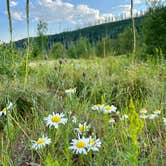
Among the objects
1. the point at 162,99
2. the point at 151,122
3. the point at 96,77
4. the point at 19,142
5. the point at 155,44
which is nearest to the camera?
the point at 19,142

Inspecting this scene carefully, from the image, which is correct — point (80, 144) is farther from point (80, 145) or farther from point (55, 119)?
point (55, 119)

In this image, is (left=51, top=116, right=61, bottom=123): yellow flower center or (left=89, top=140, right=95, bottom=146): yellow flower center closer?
(left=89, top=140, right=95, bottom=146): yellow flower center

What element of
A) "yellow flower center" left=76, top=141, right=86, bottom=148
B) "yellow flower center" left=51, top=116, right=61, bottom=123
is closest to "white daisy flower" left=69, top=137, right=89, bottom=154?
"yellow flower center" left=76, top=141, right=86, bottom=148

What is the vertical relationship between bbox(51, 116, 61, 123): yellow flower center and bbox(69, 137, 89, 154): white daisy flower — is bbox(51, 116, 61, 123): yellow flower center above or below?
above

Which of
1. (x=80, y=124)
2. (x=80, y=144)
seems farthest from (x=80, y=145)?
(x=80, y=124)

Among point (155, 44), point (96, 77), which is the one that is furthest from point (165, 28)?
point (96, 77)

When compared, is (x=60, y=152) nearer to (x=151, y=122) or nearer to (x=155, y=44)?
(x=151, y=122)

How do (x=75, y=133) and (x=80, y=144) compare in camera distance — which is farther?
(x=75, y=133)

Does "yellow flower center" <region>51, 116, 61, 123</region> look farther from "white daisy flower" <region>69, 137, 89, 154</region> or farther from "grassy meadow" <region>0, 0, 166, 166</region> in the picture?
"white daisy flower" <region>69, 137, 89, 154</region>

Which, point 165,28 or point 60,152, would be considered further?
point 165,28

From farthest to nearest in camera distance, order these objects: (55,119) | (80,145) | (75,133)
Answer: (75,133), (55,119), (80,145)

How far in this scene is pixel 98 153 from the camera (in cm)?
108

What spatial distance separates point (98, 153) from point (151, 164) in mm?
225

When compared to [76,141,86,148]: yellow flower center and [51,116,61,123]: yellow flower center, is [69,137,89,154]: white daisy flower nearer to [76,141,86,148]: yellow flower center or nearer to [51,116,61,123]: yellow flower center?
[76,141,86,148]: yellow flower center
